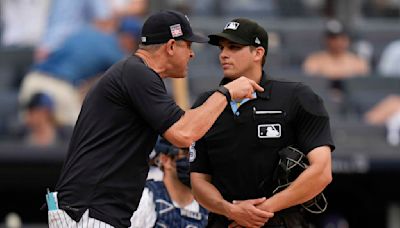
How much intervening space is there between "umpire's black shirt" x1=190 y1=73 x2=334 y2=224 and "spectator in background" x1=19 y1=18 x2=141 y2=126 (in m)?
4.36

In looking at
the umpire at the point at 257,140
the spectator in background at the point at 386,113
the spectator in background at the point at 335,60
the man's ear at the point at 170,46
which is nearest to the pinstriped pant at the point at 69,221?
the umpire at the point at 257,140

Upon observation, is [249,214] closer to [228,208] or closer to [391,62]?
[228,208]

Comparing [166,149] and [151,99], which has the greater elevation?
[151,99]

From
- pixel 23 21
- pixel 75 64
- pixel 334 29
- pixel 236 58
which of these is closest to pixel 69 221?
pixel 236 58

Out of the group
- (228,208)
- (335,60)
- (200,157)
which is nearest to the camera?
(228,208)

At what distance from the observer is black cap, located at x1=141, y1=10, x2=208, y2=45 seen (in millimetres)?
5164

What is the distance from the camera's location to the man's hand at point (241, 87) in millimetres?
5070

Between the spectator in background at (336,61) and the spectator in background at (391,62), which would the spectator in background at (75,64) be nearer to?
the spectator in background at (336,61)

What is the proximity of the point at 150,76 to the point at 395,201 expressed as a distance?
15.5 ft

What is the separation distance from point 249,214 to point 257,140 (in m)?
0.38

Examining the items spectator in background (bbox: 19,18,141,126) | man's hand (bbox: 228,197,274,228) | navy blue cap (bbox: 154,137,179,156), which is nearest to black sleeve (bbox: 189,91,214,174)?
man's hand (bbox: 228,197,274,228)

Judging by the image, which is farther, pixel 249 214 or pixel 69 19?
pixel 69 19

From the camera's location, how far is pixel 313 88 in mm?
9852

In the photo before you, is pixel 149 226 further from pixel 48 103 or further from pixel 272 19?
pixel 272 19
